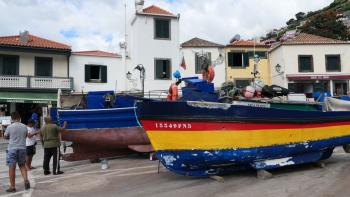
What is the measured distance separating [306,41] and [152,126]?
2703cm

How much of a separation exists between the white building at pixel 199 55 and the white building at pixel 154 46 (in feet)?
3.10

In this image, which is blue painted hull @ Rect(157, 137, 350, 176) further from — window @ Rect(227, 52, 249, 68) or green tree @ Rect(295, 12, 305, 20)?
green tree @ Rect(295, 12, 305, 20)

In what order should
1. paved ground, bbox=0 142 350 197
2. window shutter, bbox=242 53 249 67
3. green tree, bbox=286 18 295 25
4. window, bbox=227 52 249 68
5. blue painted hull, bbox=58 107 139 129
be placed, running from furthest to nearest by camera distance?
green tree, bbox=286 18 295 25 → window shutter, bbox=242 53 249 67 → window, bbox=227 52 249 68 → blue painted hull, bbox=58 107 139 129 → paved ground, bbox=0 142 350 197

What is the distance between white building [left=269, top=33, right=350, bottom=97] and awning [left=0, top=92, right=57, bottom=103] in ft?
55.4

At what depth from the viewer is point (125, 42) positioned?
32.4 m

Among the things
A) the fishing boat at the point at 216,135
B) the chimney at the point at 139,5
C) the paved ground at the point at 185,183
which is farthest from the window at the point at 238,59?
the fishing boat at the point at 216,135

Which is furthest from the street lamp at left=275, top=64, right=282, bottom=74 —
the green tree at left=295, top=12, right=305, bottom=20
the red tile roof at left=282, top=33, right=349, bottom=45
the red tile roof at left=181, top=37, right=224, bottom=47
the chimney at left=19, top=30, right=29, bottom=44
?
the green tree at left=295, top=12, right=305, bottom=20

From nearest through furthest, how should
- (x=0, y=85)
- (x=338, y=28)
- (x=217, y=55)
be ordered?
(x=0, y=85) < (x=217, y=55) < (x=338, y=28)

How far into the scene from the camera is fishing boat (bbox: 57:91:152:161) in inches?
485

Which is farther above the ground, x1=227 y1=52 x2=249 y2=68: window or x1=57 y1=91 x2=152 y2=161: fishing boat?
x1=227 y1=52 x2=249 y2=68: window

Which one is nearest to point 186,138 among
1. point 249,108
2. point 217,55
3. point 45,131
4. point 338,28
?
point 249,108

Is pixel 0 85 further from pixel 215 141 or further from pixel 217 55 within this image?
pixel 215 141

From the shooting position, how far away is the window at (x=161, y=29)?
30.4 m

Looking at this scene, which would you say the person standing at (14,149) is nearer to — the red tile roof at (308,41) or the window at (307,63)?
the red tile roof at (308,41)
